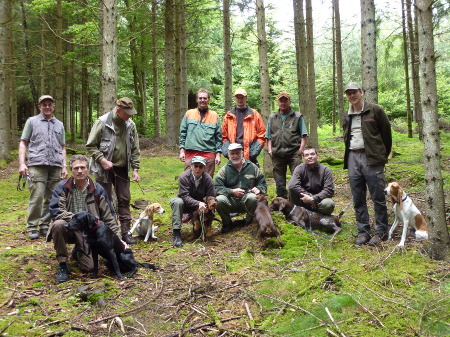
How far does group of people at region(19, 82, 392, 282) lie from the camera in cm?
474

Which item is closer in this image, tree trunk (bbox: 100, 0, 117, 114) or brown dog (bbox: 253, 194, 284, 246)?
brown dog (bbox: 253, 194, 284, 246)

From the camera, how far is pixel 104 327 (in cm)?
336

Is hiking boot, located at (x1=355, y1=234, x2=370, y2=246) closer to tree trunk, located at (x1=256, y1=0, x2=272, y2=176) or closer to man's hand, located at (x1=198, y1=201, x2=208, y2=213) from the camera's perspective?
man's hand, located at (x1=198, y1=201, x2=208, y2=213)

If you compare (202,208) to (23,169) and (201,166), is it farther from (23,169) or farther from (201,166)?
(23,169)

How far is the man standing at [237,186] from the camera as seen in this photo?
6.08m

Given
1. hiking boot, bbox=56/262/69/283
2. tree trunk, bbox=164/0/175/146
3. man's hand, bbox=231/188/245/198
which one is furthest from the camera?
tree trunk, bbox=164/0/175/146

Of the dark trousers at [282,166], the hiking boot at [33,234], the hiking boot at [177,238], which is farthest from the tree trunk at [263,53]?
the hiking boot at [33,234]

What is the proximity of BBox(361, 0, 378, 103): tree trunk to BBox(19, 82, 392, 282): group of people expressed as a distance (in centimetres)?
129

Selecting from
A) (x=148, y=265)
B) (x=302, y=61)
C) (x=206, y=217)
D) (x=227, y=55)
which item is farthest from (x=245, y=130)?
(x=227, y=55)

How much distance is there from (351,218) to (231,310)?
3.95 metres

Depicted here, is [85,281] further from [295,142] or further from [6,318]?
[295,142]

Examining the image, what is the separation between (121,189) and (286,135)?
2989 millimetres

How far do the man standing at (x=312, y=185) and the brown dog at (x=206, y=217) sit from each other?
1.39 m

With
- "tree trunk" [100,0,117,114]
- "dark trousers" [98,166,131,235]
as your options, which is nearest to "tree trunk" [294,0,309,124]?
"tree trunk" [100,0,117,114]
